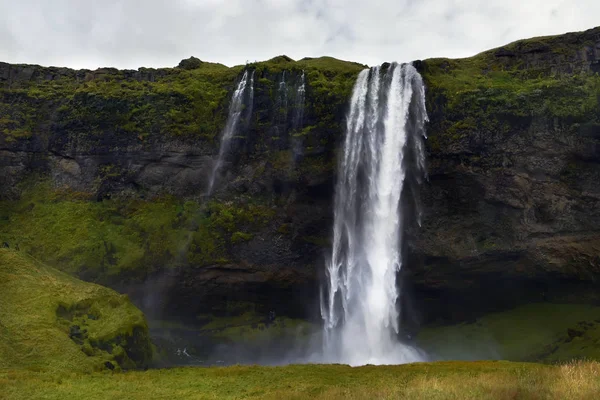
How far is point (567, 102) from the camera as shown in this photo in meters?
43.5

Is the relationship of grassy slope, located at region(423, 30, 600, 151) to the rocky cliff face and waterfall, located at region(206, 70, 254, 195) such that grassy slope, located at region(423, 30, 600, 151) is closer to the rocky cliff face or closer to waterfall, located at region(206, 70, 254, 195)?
the rocky cliff face

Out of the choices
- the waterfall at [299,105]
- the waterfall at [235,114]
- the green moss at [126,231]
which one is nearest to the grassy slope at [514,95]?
the waterfall at [299,105]

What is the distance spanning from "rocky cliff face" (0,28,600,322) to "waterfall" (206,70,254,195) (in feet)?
3.09

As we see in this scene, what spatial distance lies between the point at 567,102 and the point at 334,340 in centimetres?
2926

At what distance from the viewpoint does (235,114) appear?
5331 cm

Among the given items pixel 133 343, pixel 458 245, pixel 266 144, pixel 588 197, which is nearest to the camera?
pixel 133 343

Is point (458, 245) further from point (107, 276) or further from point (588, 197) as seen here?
point (107, 276)

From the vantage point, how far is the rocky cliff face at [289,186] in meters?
44.0

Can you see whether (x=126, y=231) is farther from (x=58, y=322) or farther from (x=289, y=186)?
(x=58, y=322)

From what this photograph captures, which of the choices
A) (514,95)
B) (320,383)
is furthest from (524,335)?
(320,383)

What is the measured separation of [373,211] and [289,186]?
8900 millimetres

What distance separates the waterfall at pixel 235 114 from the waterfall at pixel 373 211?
11.4 m

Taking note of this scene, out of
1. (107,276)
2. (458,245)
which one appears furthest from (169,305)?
(458,245)

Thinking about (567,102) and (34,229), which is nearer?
(567,102)
